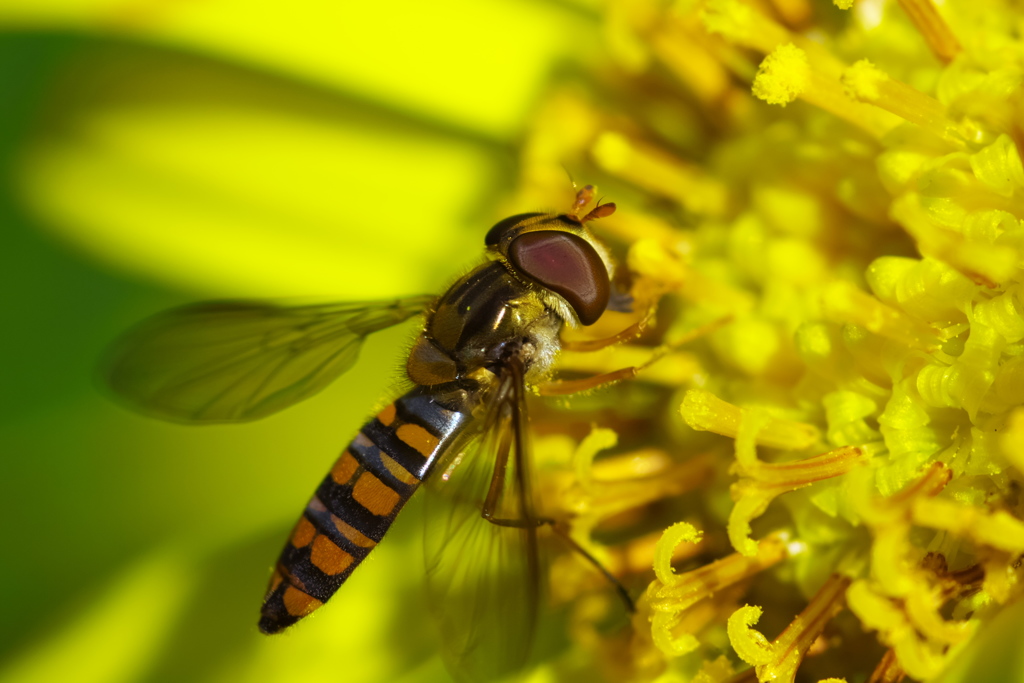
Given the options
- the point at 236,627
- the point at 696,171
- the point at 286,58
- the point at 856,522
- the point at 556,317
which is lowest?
the point at 856,522

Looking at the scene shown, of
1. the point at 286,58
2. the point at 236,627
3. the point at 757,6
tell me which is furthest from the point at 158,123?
the point at 757,6

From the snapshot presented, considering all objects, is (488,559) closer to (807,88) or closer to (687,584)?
(687,584)

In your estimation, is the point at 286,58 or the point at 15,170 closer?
the point at 286,58

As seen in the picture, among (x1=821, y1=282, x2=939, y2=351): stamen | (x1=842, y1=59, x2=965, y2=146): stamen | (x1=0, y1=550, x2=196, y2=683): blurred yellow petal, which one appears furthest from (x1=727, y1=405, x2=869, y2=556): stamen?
(x1=0, y1=550, x2=196, y2=683): blurred yellow petal

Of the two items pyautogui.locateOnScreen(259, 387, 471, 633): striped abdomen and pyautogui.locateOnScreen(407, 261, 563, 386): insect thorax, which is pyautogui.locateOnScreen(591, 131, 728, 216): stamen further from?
pyautogui.locateOnScreen(259, 387, 471, 633): striped abdomen

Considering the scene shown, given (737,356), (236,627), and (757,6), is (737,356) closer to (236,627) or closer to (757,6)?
(757,6)

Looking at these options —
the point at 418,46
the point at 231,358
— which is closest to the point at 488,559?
the point at 231,358

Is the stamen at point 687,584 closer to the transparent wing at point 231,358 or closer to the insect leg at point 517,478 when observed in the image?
the insect leg at point 517,478

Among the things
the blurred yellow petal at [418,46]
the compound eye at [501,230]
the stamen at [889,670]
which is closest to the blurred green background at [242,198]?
the blurred yellow petal at [418,46]
